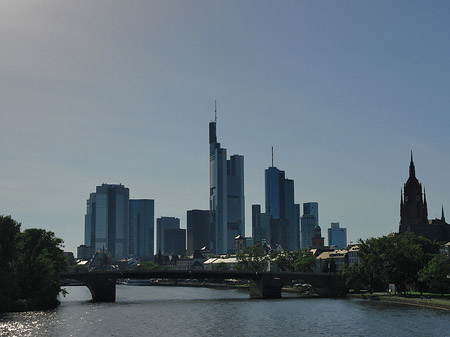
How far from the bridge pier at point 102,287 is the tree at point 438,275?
262ft

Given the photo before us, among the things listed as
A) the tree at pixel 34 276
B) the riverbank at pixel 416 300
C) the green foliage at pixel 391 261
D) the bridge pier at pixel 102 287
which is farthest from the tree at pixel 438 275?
the tree at pixel 34 276

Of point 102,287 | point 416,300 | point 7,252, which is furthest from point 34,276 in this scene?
point 416,300

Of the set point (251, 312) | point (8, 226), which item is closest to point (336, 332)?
point (251, 312)

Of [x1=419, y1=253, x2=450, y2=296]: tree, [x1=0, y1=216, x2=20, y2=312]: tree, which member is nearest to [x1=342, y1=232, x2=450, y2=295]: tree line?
[x1=419, y1=253, x2=450, y2=296]: tree

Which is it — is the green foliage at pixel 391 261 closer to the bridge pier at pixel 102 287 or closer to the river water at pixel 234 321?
the river water at pixel 234 321

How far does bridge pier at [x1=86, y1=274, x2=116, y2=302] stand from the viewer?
17012 centimetres

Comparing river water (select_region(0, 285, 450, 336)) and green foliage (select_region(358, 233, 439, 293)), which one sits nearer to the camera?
river water (select_region(0, 285, 450, 336))

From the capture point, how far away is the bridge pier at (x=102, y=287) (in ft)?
558

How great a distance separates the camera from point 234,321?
375 feet

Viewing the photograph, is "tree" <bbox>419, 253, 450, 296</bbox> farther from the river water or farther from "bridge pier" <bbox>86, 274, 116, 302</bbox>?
"bridge pier" <bbox>86, 274, 116, 302</bbox>

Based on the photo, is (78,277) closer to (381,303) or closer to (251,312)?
(251,312)

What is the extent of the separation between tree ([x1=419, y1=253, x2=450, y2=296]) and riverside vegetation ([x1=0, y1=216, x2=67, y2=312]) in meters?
85.1

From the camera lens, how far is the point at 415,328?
9888 cm

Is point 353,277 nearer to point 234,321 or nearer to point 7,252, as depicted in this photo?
point 234,321
